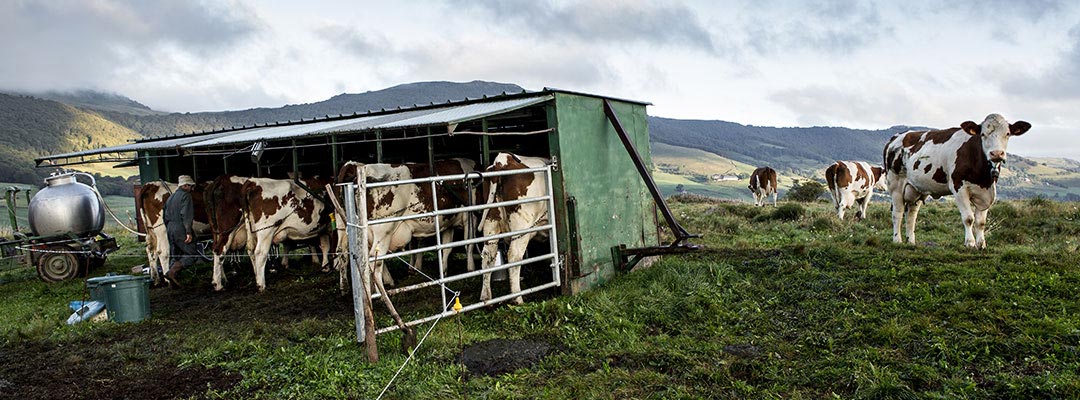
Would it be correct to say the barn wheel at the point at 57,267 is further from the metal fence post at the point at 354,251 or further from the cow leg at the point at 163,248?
the metal fence post at the point at 354,251

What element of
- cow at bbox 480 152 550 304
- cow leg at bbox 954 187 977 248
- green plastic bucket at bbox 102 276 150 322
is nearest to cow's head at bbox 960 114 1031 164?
cow leg at bbox 954 187 977 248

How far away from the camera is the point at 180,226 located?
37.9 ft

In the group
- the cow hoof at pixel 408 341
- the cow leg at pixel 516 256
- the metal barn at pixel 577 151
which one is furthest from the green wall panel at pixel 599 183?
the cow hoof at pixel 408 341

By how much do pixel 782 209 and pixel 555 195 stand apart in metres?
10.0

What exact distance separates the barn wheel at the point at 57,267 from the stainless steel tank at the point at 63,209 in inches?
18.7

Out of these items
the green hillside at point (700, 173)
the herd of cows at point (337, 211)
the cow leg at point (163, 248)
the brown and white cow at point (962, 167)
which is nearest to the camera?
the herd of cows at point (337, 211)

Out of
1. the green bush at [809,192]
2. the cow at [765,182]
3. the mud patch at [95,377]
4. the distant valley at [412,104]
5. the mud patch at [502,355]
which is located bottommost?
the mud patch at [502,355]

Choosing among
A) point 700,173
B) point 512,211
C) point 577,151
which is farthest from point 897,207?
point 700,173

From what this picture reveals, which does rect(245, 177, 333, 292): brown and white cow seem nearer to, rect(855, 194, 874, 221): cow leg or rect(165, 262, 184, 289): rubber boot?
rect(165, 262, 184, 289): rubber boot

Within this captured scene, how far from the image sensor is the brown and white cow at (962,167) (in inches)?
354

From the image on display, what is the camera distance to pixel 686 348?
6.15m

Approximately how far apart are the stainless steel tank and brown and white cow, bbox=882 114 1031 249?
1581cm

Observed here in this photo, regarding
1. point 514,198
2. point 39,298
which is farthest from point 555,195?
point 39,298

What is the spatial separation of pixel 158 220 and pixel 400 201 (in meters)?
5.80
